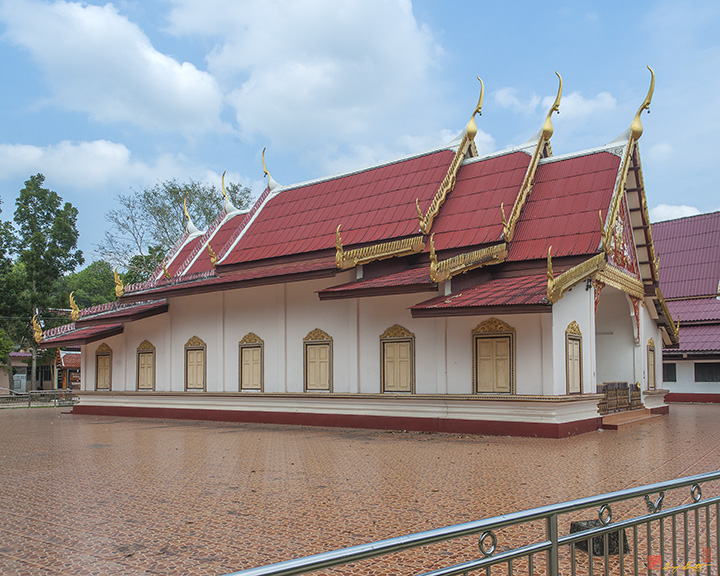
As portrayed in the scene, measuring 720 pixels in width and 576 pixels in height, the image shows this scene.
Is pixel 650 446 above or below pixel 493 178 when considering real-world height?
below

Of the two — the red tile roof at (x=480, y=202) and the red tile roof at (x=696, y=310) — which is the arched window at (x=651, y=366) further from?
the red tile roof at (x=696, y=310)

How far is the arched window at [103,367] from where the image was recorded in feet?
69.1

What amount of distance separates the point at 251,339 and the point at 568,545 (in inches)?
514

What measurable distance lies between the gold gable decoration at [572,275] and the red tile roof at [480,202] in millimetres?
2277

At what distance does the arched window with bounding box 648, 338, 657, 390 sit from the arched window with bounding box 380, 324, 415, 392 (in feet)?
29.6

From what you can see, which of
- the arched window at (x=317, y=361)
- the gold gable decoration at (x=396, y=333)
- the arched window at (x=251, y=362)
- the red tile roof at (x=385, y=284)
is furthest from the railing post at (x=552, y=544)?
the arched window at (x=251, y=362)

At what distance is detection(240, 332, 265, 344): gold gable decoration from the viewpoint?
57.2ft

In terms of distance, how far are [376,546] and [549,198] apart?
1503cm

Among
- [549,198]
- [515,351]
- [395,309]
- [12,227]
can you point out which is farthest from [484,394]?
[12,227]

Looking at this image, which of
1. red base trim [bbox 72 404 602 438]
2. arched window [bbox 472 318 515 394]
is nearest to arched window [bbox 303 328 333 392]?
red base trim [bbox 72 404 602 438]

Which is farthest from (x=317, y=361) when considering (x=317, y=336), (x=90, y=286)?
(x=90, y=286)

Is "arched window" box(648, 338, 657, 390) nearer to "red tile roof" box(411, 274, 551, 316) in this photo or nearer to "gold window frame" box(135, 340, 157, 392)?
"red tile roof" box(411, 274, 551, 316)

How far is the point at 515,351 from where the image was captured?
13.4m

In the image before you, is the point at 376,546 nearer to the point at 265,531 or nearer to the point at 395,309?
the point at 265,531
